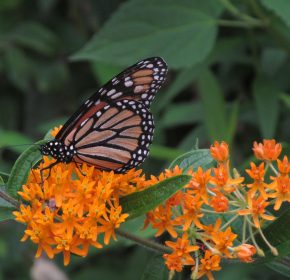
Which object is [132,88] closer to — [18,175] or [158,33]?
[18,175]

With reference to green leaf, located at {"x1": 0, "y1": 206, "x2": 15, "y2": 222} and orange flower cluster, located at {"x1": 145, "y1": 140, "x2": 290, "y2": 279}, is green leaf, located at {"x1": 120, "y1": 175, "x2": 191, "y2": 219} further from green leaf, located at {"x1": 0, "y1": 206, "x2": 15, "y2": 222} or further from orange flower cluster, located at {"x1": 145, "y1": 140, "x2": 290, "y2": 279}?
green leaf, located at {"x1": 0, "y1": 206, "x2": 15, "y2": 222}

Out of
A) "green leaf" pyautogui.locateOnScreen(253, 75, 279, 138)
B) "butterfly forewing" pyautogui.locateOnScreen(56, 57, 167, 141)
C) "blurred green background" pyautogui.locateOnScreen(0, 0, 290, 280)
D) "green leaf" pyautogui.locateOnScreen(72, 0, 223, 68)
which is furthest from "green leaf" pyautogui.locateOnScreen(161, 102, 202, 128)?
"butterfly forewing" pyautogui.locateOnScreen(56, 57, 167, 141)

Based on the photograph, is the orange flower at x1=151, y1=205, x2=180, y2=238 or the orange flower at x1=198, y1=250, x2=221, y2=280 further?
the orange flower at x1=151, y1=205, x2=180, y2=238

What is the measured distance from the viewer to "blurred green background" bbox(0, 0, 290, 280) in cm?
380

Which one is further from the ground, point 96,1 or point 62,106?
point 96,1

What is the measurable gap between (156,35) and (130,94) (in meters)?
1.14

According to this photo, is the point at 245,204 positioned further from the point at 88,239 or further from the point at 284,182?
the point at 88,239

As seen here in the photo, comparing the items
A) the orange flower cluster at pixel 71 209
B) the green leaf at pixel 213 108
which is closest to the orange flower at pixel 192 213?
the orange flower cluster at pixel 71 209

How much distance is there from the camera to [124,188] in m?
2.50

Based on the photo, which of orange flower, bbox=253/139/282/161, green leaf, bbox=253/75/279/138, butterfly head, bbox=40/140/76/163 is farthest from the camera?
green leaf, bbox=253/75/279/138

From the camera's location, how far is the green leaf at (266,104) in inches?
147

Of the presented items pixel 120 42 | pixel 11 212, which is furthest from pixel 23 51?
pixel 11 212

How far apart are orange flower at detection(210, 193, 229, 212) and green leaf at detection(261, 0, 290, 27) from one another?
1.29m

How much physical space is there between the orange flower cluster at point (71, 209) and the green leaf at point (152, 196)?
39mm
